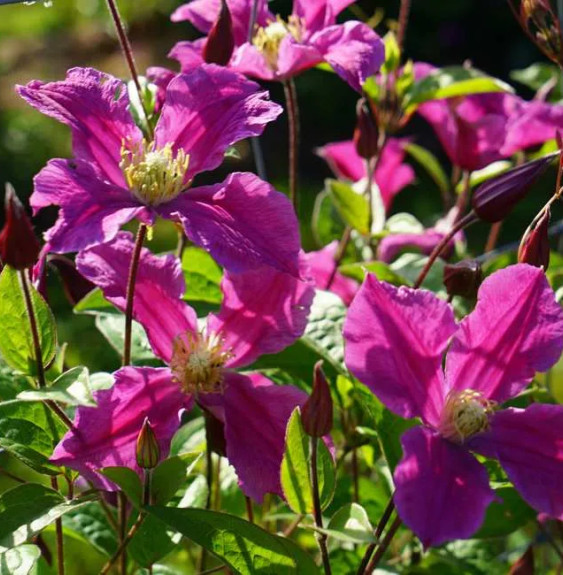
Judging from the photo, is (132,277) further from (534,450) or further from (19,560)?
(534,450)

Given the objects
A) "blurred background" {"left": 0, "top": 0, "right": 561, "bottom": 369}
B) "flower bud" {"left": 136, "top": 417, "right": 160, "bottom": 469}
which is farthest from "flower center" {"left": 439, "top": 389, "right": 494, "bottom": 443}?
"blurred background" {"left": 0, "top": 0, "right": 561, "bottom": 369}

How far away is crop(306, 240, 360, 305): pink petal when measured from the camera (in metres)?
1.18

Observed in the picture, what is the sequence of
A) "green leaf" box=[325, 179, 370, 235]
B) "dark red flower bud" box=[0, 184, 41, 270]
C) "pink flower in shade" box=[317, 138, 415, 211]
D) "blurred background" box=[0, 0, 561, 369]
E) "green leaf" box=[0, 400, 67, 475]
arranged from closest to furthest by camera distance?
"dark red flower bud" box=[0, 184, 41, 270] → "green leaf" box=[0, 400, 67, 475] → "green leaf" box=[325, 179, 370, 235] → "pink flower in shade" box=[317, 138, 415, 211] → "blurred background" box=[0, 0, 561, 369]

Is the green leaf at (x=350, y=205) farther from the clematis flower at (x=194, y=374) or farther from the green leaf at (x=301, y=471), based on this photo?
the green leaf at (x=301, y=471)

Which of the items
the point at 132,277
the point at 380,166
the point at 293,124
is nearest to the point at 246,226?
the point at 132,277

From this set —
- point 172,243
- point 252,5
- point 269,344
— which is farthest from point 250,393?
point 172,243

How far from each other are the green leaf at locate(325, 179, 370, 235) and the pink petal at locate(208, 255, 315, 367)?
283 millimetres

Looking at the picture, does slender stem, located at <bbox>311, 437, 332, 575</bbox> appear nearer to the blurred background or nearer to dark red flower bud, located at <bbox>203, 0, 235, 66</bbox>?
dark red flower bud, located at <bbox>203, 0, 235, 66</bbox>

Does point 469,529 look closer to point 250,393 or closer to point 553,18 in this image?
point 250,393

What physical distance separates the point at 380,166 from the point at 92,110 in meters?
0.66

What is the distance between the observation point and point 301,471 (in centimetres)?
75

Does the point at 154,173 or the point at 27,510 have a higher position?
the point at 154,173

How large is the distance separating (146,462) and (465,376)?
0.25 m

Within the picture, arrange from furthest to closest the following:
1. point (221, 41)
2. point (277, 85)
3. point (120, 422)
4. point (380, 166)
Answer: point (277, 85)
point (380, 166)
point (221, 41)
point (120, 422)
